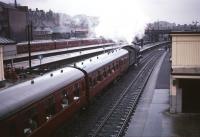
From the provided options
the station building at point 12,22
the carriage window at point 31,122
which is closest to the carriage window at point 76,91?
the carriage window at point 31,122

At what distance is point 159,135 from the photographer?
14695 mm

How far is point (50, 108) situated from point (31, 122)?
1929 mm

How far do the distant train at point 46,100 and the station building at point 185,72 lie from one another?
490 centimetres

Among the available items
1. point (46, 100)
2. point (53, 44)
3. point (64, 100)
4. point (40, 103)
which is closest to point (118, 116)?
point (64, 100)

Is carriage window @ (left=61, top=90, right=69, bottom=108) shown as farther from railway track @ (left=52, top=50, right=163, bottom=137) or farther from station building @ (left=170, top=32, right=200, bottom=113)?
station building @ (left=170, top=32, right=200, bottom=113)

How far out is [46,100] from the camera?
41.2 ft

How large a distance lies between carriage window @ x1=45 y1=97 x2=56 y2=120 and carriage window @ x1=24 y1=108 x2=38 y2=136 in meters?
1.01

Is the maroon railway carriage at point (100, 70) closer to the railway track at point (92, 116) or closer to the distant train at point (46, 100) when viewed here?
the distant train at point (46, 100)

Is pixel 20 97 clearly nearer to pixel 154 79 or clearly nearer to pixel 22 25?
pixel 154 79

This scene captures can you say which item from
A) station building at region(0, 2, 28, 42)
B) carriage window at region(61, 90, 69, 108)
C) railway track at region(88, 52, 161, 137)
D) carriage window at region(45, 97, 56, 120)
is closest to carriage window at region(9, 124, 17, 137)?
carriage window at region(45, 97, 56, 120)

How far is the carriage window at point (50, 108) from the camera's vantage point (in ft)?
41.5

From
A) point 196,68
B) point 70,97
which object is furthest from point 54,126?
point 196,68

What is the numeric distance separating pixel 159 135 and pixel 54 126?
4847mm

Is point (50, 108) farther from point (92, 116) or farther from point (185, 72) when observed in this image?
point (185, 72)
